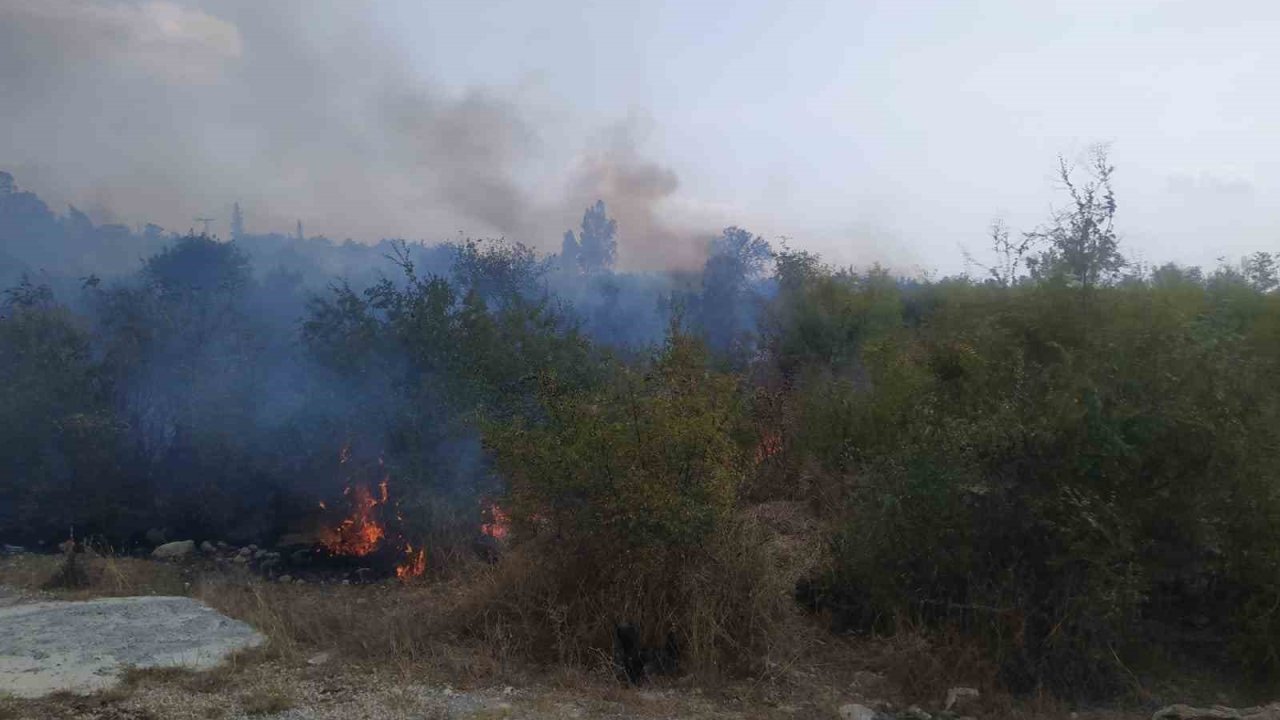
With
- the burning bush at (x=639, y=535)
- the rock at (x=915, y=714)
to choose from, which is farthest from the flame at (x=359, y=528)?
the rock at (x=915, y=714)

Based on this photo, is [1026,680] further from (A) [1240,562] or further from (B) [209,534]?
(B) [209,534]

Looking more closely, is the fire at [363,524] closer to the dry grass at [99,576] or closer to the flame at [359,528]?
the flame at [359,528]

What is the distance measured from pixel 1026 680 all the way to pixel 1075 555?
85 centimetres

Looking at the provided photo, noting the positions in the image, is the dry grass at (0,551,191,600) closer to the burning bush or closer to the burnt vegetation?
the burnt vegetation

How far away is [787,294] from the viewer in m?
18.7

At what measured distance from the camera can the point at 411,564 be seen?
10953 millimetres

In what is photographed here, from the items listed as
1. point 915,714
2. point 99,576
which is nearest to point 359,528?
point 99,576

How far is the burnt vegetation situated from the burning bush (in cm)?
2

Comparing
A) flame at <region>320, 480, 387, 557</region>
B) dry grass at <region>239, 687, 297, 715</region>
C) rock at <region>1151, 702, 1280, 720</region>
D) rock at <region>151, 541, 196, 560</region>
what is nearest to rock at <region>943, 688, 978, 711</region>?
rock at <region>1151, 702, 1280, 720</region>

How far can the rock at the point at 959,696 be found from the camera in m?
5.68

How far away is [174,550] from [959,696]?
32.7 ft

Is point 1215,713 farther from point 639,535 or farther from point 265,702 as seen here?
point 265,702

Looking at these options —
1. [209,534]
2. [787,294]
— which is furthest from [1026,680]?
[787,294]

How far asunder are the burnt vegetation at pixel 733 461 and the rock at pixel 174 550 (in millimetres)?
554
